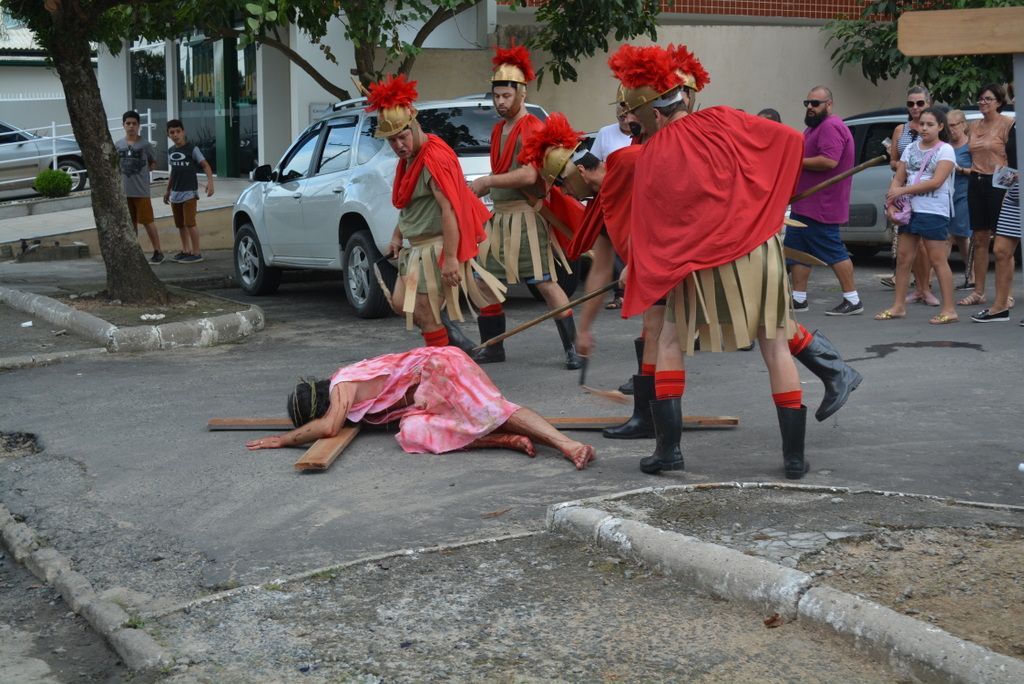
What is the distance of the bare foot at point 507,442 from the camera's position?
6.36 meters

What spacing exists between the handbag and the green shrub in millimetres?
15172

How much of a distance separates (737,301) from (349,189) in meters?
6.25

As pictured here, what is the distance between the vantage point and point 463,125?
11398 millimetres

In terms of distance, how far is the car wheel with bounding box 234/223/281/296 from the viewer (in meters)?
13.4

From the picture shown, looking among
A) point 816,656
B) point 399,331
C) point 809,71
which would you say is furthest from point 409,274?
point 809,71

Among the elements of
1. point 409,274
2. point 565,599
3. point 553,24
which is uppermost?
point 553,24

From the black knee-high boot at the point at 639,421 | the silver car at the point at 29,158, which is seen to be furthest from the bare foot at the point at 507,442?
the silver car at the point at 29,158

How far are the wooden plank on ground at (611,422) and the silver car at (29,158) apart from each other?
18.4 metres

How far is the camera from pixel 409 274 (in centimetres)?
814

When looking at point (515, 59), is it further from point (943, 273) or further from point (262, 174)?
point (262, 174)

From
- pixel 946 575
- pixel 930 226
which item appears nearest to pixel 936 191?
pixel 930 226

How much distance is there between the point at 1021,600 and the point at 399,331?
707 centimetres

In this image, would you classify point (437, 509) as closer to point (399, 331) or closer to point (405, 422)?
point (405, 422)

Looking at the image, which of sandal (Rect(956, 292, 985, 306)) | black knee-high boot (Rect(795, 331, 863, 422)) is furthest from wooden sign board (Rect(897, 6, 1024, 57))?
sandal (Rect(956, 292, 985, 306))
